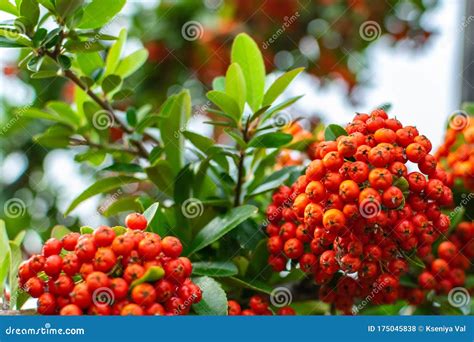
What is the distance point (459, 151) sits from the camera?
2.08 meters

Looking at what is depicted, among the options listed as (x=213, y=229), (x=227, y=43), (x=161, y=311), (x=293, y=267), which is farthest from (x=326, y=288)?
(x=227, y=43)

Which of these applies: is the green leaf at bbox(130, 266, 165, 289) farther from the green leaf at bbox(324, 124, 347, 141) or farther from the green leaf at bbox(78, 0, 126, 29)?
the green leaf at bbox(78, 0, 126, 29)

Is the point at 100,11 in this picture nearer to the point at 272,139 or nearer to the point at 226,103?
the point at 226,103

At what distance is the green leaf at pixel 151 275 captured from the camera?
1.27 m

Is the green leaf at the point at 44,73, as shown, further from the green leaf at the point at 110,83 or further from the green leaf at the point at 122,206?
the green leaf at the point at 122,206

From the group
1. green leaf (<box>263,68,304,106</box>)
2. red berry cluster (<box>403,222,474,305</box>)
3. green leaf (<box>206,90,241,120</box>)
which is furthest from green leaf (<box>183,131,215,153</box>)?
red berry cluster (<box>403,222,474,305</box>)

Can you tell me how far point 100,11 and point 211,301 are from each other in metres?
0.79

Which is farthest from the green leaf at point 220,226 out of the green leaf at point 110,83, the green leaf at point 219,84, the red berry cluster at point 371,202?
the green leaf at point 110,83

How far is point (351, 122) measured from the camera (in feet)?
5.08

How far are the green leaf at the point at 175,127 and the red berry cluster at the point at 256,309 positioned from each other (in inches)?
17.1

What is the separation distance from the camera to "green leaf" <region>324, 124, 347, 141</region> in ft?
5.25

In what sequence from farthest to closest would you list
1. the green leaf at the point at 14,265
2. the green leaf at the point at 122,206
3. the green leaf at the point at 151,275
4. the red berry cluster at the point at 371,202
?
the green leaf at the point at 122,206 < the green leaf at the point at 14,265 < the red berry cluster at the point at 371,202 < the green leaf at the point at 151,275

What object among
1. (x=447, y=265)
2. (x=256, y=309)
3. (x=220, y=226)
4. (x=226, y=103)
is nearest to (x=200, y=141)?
(x=226, y=103)

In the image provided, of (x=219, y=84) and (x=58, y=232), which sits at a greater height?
(x=219, y=84)
